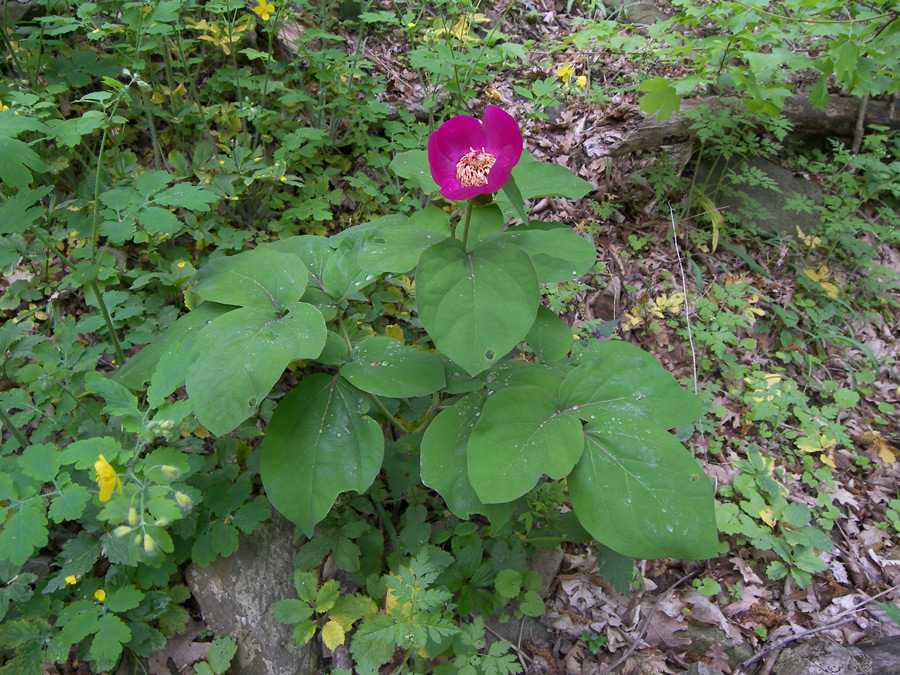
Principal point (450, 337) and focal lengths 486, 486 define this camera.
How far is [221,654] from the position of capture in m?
1.75

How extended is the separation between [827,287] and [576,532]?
335cm

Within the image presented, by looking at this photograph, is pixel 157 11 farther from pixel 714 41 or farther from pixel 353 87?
pixel 714 41

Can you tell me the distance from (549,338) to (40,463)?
63.1 inches

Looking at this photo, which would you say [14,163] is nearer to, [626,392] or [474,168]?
[474,168]

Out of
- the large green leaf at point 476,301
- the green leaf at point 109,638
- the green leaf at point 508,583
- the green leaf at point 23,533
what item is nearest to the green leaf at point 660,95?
the large green leaf at point 476,301

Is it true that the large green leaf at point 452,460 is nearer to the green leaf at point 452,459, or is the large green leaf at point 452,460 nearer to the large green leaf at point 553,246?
the green leaf at point 452,459

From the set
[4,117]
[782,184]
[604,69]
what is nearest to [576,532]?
[4,117]

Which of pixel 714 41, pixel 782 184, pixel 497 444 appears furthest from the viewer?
pixel 782 184

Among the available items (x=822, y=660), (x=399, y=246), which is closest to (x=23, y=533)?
(x=399, y=246)

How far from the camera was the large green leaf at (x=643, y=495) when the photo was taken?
3.87 ft

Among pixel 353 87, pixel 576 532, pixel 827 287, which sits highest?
→ pixel 353 87

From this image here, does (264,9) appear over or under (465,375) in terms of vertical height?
over

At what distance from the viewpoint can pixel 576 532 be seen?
69.5 inches

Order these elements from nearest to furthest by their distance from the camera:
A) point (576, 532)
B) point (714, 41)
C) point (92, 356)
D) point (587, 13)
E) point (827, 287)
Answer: point (576, 532) < point (92, 356) < point (714, 41) < point (827, 287) < point (587, 13)
